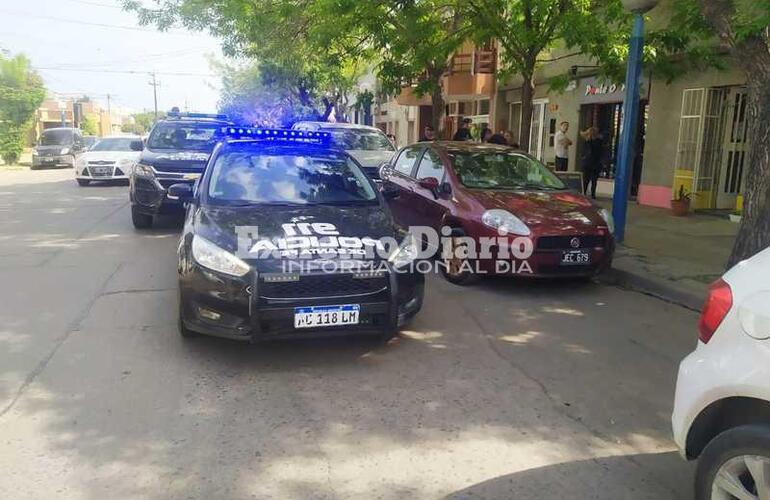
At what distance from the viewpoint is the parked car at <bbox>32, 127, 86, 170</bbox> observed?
2752cm

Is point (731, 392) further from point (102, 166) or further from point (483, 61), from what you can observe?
point (102, 166)

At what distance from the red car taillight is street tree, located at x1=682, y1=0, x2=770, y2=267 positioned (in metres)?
4.06

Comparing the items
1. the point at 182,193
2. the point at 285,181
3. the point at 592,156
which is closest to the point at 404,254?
the point at 285,181

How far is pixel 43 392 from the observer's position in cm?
411

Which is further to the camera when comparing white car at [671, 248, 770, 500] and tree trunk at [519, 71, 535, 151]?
tree trunk at [519, 71, 535, 151]

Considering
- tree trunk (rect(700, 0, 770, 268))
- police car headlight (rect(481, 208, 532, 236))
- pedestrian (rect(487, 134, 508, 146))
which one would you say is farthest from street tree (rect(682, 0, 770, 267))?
pedestrian (rect(487, 134, 508, 146))

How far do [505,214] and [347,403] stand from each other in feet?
10.7

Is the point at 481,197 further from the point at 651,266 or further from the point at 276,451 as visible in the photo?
the point at 276,451

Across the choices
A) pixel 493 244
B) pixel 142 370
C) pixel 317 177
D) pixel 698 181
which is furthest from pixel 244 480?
pixel 698 181

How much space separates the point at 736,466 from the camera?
2.45 m

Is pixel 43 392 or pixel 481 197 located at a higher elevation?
pixel 481 197

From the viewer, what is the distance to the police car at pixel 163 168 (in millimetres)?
9570

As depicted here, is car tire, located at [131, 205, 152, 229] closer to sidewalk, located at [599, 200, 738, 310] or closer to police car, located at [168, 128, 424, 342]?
police car, located at [168, 128, 424, 342]

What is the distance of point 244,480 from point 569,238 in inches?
175
